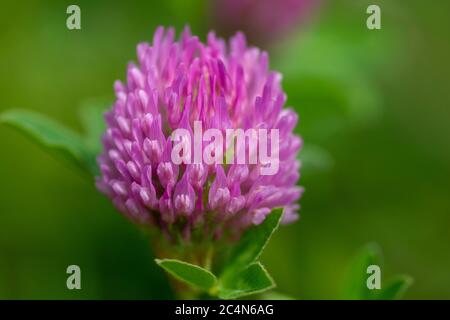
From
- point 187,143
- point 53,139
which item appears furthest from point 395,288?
point 53,139

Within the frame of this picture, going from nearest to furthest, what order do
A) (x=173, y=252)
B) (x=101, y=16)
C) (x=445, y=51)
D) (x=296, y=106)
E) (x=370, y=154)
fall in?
(x=173, y=252)
(x=296, y=106)
(x=370, y=154)
(x=101, y=16)
(x=445, y=51)

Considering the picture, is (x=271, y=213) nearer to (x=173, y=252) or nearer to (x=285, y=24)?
(x=173, y=252)

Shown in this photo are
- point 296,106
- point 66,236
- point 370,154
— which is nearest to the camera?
point 66,236

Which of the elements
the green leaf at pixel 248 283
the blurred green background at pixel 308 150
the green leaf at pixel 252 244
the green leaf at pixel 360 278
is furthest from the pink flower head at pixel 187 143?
the blurred green background at pixel 308 150

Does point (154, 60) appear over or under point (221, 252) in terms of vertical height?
over

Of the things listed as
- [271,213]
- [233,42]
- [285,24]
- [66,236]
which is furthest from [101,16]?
[271,213]

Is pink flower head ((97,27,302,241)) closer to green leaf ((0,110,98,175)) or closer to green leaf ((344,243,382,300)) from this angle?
green leaf ((0,110,98,175))

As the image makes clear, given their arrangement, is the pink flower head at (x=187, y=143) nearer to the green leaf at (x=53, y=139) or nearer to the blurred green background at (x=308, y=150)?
the green leaf at (x=53, y=139)
